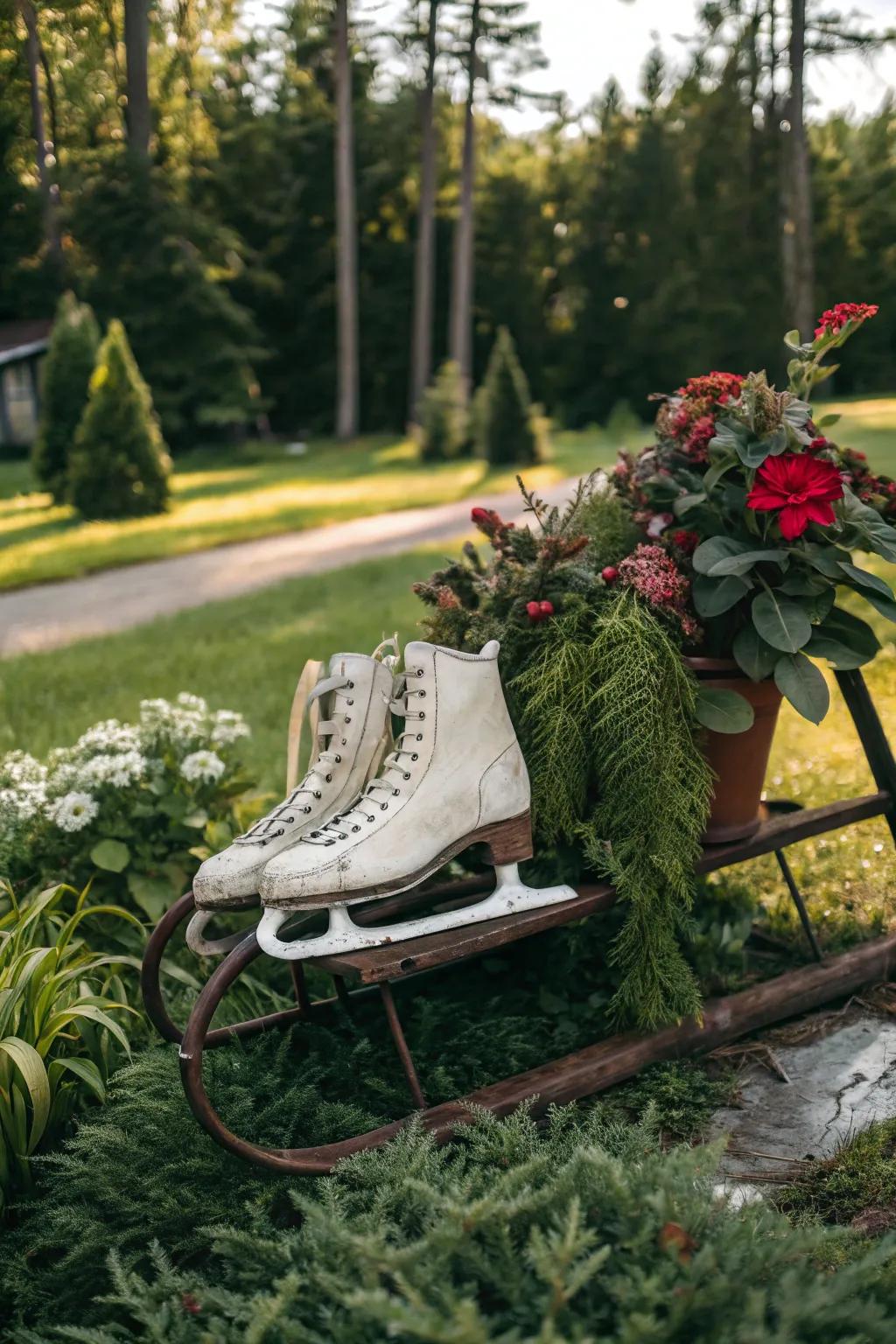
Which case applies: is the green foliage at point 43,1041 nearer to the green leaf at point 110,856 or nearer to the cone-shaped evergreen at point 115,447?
the green leaf at point 110,856

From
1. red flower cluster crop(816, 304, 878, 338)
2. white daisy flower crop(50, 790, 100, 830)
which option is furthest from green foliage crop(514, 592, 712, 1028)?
white daisy flower crop(50, 790, 100, 830)

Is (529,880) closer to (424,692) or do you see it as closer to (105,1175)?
(424,692)

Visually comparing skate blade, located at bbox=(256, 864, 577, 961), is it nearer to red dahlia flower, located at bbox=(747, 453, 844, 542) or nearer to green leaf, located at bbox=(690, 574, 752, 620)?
green leaf, located at bbox=(690, 574, 752, 620)

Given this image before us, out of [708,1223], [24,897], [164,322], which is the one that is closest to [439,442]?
[164,322]

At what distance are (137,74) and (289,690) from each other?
329 cm

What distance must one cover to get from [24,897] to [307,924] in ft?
3.64

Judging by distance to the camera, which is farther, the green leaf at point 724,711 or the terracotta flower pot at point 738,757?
the terracotta flower pot at point 738,757

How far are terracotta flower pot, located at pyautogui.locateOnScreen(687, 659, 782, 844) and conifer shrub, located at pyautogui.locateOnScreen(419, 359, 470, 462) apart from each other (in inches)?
677

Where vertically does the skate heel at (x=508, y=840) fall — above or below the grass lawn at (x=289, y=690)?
above

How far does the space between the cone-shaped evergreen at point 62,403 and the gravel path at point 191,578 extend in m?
2.57

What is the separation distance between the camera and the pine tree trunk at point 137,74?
515cm

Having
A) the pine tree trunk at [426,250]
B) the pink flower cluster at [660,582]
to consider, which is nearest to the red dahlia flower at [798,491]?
the pink flower cluster at [660,582]

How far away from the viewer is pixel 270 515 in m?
12.4

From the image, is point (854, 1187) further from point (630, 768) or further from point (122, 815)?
point (122, 815)
